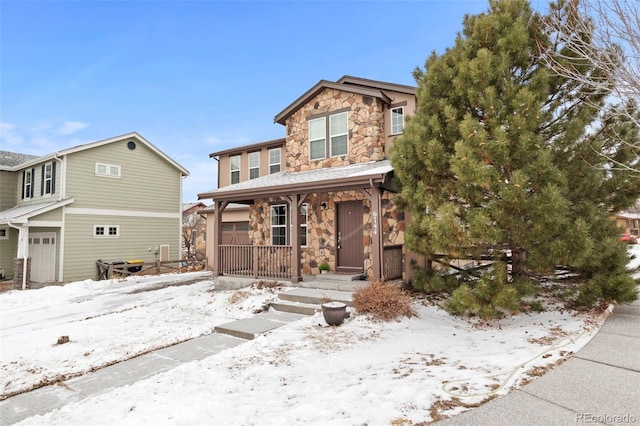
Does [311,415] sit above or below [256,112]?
below

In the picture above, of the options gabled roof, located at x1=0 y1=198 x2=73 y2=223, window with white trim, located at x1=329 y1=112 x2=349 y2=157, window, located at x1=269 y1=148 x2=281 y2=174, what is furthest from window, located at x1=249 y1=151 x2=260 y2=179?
gabled roof, located at x1=0 y1=198 x2=73 y2=223

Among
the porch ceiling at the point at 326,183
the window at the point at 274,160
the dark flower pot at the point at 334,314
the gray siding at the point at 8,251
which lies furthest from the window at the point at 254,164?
the gray siding at the point at 8,251

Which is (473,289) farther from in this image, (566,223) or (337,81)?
(337,81)

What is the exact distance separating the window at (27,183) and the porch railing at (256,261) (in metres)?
13.8

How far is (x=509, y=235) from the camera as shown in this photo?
6.03 m

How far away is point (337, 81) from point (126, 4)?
7.97m

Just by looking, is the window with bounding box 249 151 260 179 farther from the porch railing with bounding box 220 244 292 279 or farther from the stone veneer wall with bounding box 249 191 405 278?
the porch railing with bounding box 220 244 292 279

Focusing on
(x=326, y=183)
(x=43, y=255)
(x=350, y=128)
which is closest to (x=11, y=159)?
(x=43, y=255)

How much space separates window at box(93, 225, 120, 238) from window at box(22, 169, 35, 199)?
465cm

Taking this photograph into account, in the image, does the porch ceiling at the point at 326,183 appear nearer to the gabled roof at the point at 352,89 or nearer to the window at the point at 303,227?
the window at the point at 303,227

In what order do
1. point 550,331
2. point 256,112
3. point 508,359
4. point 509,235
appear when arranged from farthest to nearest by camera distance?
point 256,112 < point 509,235 < point 550,331 < point 508,359

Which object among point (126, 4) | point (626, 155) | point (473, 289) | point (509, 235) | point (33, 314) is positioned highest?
point (126, 4)

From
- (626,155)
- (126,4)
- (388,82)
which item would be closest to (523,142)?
(626,155)

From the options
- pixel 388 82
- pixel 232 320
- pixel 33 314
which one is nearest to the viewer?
pixel 232 320
